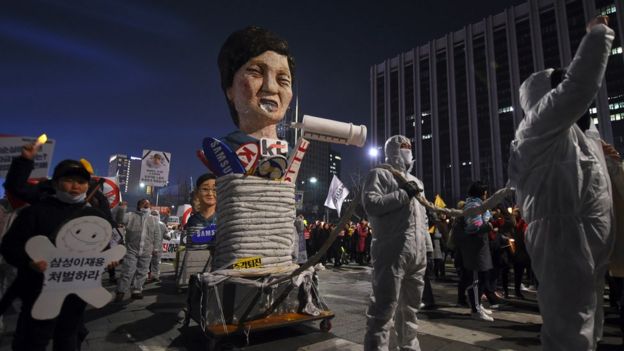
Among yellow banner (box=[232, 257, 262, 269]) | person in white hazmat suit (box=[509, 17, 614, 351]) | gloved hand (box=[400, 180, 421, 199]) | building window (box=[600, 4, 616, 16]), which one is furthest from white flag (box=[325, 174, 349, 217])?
building window (box=[600, 4, 616, 16])

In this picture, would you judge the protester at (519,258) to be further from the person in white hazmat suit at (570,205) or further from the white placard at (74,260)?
the white placard at (74,260)

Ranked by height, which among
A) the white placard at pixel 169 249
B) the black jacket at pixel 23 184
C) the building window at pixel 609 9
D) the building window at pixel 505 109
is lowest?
the white placard at pixel 169 249

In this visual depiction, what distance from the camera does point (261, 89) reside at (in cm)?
467

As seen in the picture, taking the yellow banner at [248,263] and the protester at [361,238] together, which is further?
the protester at [361,238]

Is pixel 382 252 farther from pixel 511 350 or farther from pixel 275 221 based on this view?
pixel 511 350

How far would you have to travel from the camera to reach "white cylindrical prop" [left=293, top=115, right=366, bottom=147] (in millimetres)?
4109

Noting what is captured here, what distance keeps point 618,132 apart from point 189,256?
204 ft

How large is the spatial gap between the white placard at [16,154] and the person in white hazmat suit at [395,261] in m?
5.80

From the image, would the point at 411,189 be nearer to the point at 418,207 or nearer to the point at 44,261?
the point at 418,207

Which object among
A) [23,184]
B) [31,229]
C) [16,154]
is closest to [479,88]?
[16,154]

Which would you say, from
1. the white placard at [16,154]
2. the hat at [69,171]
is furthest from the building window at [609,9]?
the hat at [69,171]

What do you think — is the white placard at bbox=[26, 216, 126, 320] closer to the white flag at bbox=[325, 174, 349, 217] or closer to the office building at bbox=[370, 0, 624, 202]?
the white flag at bbox=[325, 174, 349, 217]

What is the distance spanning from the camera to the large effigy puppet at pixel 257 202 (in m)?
3.82

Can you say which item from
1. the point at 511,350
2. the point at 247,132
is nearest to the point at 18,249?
the point at 247,132
